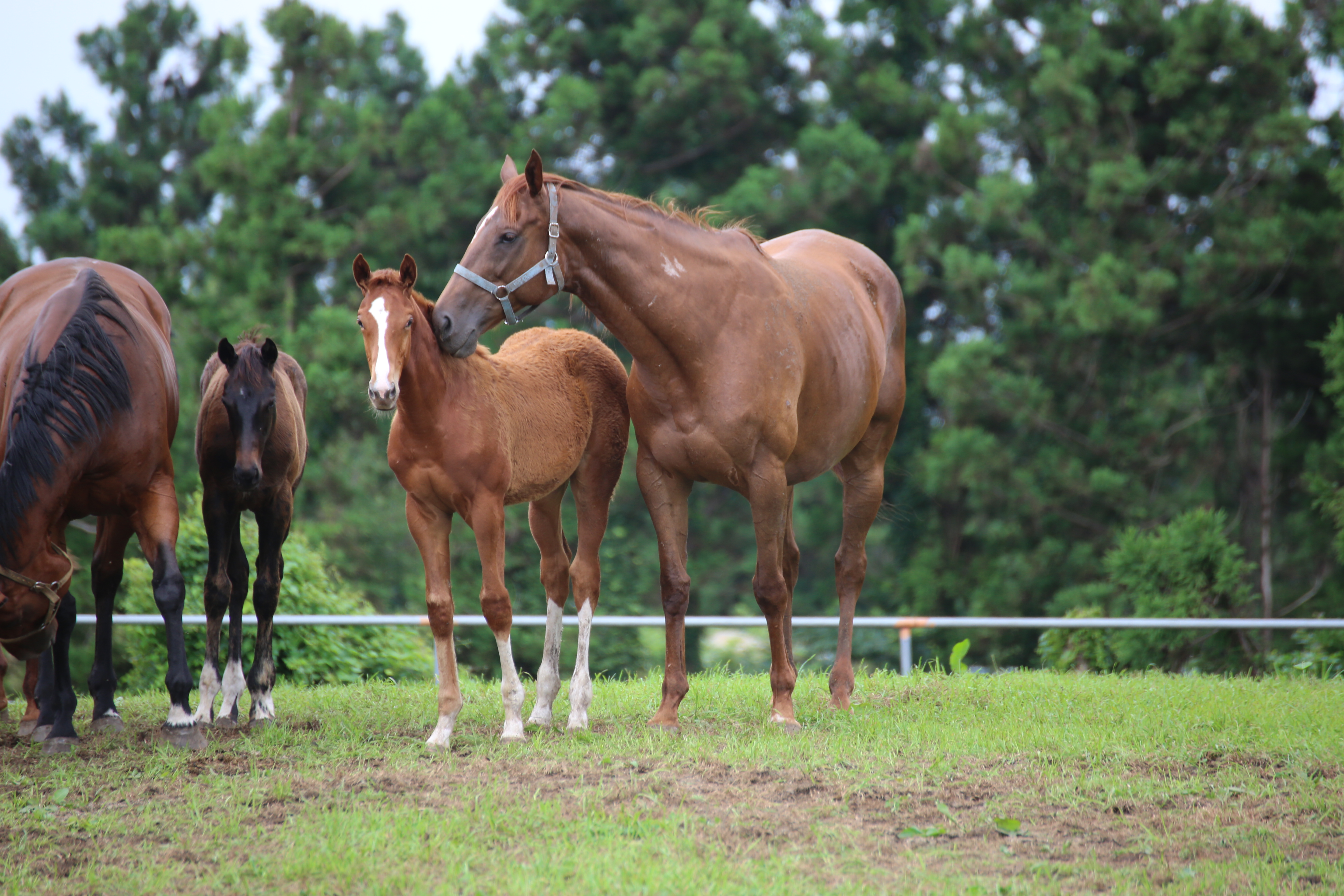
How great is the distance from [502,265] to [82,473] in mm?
2473

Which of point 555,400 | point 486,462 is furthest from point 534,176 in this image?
point 486,462

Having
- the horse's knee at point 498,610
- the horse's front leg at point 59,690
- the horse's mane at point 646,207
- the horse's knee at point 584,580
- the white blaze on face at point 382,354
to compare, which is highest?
the horse's mane at point 646,207

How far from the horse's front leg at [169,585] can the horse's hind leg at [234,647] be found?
488 millimetres

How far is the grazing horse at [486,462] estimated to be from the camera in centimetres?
592

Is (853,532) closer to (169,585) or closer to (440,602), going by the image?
(440,602)

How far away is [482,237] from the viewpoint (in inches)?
236

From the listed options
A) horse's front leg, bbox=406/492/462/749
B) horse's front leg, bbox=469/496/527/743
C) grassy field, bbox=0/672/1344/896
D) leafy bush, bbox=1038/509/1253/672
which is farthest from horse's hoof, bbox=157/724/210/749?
leafy bush, bbox=1038/509/1253/672

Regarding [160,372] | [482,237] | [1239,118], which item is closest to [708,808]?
[482,237]

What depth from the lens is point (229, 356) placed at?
20.5 ft

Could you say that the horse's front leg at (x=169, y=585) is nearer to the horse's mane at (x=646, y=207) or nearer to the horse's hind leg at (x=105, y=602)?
the horse's hind leg at (x=105, y=602)

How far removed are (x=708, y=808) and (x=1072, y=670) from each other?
6.81 metres

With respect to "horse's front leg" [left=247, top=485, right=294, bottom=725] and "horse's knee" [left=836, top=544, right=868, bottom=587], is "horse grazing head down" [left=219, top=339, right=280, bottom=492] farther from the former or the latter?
"horse's knee" [left=836, top=544, right=868, bottom=587]

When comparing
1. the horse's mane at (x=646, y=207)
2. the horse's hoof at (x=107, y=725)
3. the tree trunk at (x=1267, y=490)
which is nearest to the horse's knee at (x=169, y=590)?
the horse's hoof at (x=107, y=725)

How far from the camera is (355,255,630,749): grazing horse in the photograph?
19.4 feet
